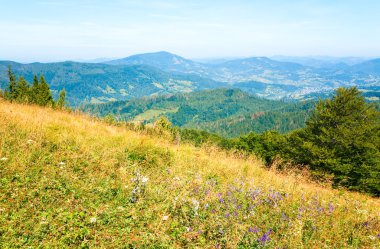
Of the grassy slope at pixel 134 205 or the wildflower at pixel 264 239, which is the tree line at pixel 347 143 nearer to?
the grassy slope at pixel 134 205

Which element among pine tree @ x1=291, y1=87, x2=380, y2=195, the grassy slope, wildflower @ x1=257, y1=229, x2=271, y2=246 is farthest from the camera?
pine tree @ x1=291, y1=87, x2=380, y2=195

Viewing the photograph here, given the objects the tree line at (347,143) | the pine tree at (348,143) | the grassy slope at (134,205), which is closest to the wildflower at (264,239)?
the grassy slope at (134,205)

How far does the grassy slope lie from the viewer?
12.5ft

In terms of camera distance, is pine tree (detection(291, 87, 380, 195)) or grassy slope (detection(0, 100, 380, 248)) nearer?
grassy slope (detection(0, 100, 380, 248))

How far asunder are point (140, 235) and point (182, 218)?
2.95ft

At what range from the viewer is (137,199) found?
192 inches

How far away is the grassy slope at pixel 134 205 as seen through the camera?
12.5 ft

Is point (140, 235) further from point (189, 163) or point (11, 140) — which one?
point (11, 140)

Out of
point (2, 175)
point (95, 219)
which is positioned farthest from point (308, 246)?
point (2, 175)

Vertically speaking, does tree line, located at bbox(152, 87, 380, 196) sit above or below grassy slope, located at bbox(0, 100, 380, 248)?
below

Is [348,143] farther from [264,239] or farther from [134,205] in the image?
[134,205]

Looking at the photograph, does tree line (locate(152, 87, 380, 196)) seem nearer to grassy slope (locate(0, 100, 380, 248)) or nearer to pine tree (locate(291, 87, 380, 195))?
pine tree (locate(291, 87, 380, 195))

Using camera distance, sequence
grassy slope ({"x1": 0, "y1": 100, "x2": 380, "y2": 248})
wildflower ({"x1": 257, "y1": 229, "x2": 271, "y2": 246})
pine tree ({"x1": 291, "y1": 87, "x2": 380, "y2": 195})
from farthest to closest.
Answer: pine tree ({"x1": 291, "y1": 87, "x2": 380, "y2": 195}) < wildflower ({"x1": 257, "y1": 229, "x2": 271, "y2": 246}) < grassy slope ({"x1": 0, "y1": 100, "x2": 380, "y2": 248})

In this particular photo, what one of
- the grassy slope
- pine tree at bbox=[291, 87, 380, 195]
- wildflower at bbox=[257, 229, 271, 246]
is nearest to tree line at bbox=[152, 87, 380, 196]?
pine tree at bbox=[291, 87, 380, 195]
